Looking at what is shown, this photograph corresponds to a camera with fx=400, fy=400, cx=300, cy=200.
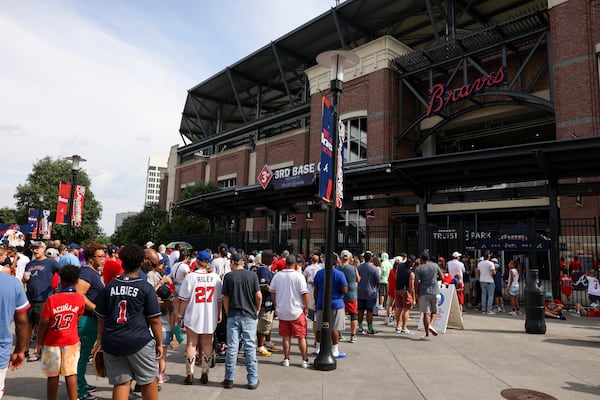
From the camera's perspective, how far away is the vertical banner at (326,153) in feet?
22.6

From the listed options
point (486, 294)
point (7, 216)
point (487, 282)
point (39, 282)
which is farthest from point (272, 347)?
point (7, 216)

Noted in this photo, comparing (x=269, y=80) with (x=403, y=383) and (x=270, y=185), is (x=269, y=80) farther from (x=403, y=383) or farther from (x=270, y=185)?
(x=403, y=383)

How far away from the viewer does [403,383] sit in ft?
19.1

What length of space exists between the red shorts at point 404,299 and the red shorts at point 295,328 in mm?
3814

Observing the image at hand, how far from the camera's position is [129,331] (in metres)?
3.75

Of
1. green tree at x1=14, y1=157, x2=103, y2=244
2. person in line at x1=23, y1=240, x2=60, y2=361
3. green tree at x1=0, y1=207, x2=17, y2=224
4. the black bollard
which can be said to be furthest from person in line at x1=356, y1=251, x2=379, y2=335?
green tree at x1=0, y1=207, x2=17, y2=224

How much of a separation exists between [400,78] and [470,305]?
51.6ft

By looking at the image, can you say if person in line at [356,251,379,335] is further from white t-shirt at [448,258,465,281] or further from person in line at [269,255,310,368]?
white t-shirt at [448,258,465,281]

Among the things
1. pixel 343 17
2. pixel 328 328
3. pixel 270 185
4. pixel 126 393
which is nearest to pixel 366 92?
pixel 343 17

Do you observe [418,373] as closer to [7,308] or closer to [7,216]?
[7,308]

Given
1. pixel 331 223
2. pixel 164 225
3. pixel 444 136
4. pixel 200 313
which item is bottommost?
pixel 200 313

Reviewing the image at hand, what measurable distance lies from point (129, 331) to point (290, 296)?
314 cm

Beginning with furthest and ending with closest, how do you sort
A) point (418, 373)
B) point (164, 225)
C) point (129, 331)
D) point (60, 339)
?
1. point (164, 225)
2. point (418, 373)
3. point (60, 339)
4. point (129, 331)

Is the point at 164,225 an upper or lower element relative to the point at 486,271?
upper
